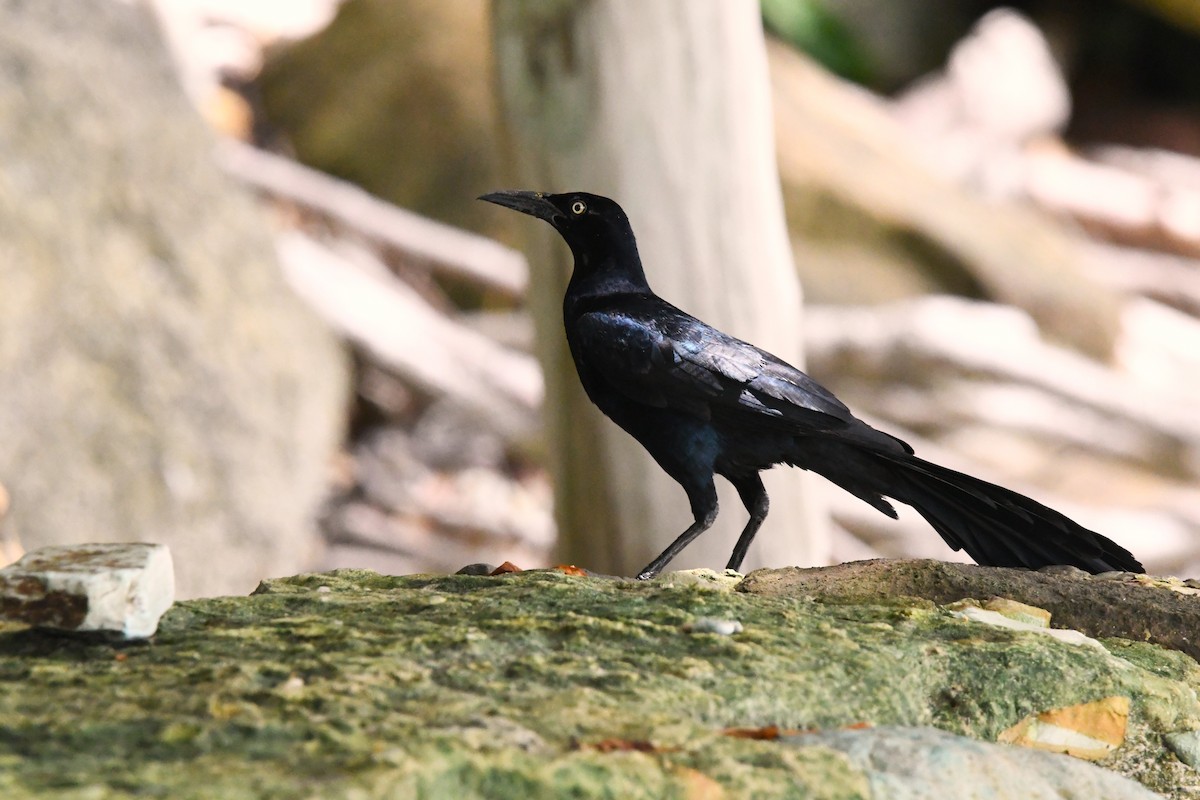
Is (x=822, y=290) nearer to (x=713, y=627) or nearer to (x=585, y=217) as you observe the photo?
(x=585, y=217)

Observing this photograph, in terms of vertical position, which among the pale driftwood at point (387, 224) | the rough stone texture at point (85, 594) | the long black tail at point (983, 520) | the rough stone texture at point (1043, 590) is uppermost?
the pale driftwood at point (387, 224)

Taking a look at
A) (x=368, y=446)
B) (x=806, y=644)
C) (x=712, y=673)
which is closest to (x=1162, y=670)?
(x=806, y=644)

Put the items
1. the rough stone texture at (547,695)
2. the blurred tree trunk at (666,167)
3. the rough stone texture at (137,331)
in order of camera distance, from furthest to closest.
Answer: the rough stone texture at (137,331) < the blurred tree trunk at (666,167) < the rough stone texture at (547,695)

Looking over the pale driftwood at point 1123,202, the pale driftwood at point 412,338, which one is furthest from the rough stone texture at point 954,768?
the pale driftwood at point 1123,202

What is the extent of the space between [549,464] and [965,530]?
6.98ft

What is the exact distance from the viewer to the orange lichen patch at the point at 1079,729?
5.85 ft

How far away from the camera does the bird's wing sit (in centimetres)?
234

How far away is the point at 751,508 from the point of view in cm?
257

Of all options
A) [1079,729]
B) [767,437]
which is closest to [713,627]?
[1079,729]

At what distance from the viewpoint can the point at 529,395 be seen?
672cm

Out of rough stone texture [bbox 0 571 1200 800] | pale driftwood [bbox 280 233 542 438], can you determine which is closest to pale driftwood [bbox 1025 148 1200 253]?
pale driftwood [bbox 280 233 542 438]

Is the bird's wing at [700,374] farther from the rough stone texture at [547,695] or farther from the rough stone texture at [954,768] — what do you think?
the rough stone texture at [954,768]

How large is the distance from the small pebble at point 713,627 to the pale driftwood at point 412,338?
4.77 metres

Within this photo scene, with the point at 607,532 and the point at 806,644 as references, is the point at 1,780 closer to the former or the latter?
the point at 806,644
